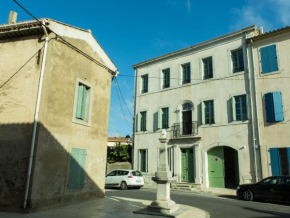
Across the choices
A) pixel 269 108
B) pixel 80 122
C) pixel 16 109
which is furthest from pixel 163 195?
pixel 269 108

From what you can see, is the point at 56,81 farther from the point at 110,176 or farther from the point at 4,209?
the point at 110,176

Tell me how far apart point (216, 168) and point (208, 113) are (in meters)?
3.72

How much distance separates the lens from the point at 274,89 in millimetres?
14852

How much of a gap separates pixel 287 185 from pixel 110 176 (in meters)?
11.2

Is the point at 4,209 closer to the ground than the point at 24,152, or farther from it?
closer to the ground

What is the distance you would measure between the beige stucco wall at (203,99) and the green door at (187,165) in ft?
1.00

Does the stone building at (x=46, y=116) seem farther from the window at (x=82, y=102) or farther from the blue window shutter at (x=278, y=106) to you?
the blue window shutter at (x=278, y=106)

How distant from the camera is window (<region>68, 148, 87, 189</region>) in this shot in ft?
31.0

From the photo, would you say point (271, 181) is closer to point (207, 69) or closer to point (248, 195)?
point (248, 195)

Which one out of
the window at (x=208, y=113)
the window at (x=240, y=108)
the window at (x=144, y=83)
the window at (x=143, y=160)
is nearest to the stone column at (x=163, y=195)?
the window at (x=240, y=108)

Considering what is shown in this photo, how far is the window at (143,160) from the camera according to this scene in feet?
65.6

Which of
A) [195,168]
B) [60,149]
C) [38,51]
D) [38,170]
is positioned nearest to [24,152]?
[38,170]

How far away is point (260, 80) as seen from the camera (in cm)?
1548

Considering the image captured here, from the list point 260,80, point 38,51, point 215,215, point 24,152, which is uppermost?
point 260,80
